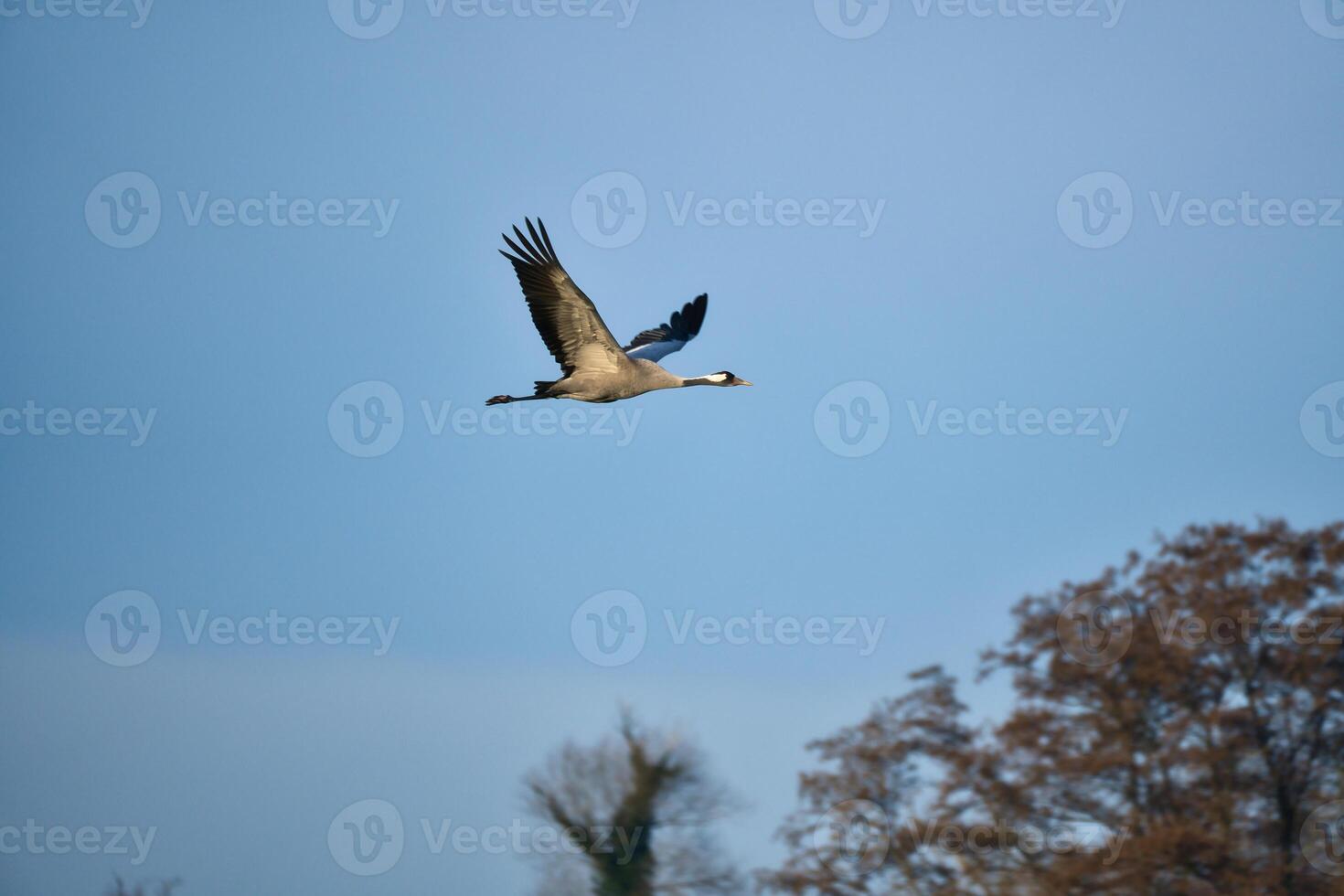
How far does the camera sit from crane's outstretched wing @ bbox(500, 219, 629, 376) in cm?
2255

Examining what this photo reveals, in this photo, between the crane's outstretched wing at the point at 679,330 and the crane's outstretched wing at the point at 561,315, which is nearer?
the crane's outstretched wing at the point at 561,315

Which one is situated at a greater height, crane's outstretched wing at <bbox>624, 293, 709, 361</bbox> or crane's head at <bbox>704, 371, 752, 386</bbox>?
crane's outstretched wing at <bbox>624, 293, 709, 361</bbox>

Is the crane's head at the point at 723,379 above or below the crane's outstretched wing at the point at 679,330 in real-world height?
below

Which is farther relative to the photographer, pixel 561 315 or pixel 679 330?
pixel 679 330

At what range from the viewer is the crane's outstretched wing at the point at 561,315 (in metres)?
22.5

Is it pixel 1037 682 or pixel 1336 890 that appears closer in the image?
pixel 1336 890

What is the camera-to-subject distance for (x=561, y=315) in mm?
23094

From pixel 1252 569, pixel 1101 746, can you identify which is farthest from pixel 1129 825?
pixel 1252 569

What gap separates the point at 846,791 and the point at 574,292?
11333mm

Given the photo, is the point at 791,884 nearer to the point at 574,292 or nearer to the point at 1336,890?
the point at 1336,890

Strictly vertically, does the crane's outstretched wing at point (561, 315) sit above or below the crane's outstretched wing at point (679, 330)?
below

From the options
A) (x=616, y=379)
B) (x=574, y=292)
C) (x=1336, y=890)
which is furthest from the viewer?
(x=1336, y=890)

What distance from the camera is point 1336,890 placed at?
27.8m

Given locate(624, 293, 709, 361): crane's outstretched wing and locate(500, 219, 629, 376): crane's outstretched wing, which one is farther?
locate(624, 293, 709, 361): crane's outstretched wing
